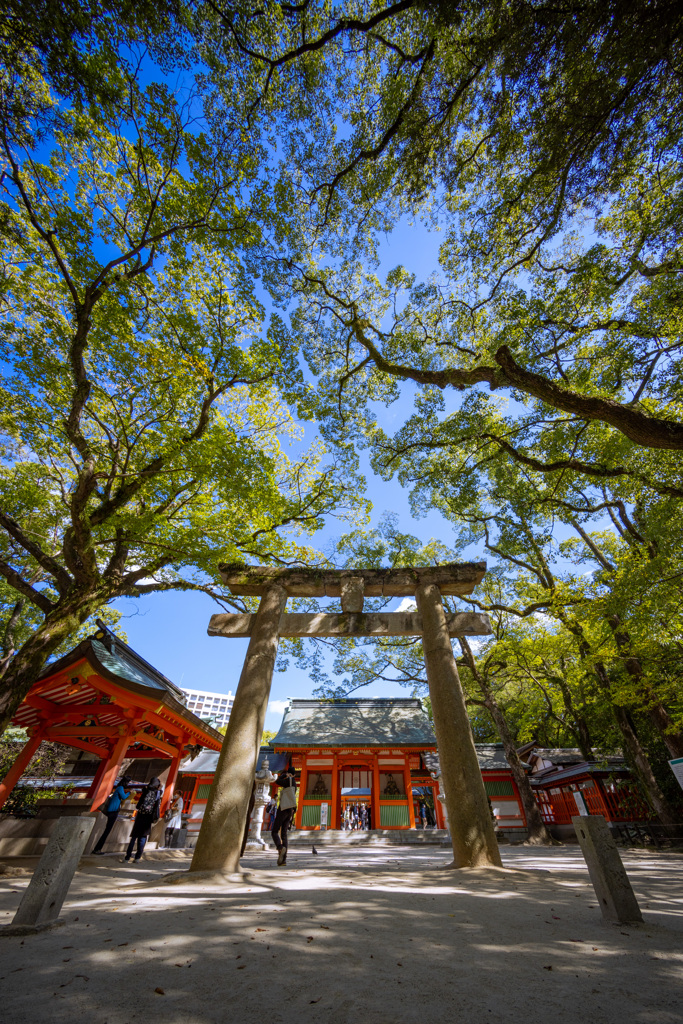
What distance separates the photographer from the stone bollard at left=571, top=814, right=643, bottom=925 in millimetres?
2719

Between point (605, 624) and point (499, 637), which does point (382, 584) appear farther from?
point (605, 624)

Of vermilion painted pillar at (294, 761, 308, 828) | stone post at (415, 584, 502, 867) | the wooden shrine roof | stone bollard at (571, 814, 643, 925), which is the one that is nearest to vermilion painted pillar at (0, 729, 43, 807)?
the wooden shrine roof

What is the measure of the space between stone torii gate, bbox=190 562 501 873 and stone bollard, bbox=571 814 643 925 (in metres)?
1.97

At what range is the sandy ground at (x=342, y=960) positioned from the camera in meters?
1.59

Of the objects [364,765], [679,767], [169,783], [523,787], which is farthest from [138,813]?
[523,787]

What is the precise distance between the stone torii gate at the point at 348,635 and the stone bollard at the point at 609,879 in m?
1.97

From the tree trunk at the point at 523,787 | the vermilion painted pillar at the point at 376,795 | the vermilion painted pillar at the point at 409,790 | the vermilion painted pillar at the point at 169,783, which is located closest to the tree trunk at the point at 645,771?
the tree trunk at the point at 523,787

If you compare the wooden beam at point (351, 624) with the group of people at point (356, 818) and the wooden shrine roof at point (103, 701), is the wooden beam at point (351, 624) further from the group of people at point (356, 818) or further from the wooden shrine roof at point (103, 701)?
the group of people at point (356, 818)

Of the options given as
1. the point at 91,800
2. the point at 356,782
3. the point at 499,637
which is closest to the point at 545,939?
the point at 91,800

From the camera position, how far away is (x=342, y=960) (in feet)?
6.82

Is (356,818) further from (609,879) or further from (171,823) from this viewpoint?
(609,879)

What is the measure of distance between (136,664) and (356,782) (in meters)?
13.3

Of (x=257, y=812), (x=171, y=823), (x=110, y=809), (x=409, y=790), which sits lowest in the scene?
(x=110, y=809)

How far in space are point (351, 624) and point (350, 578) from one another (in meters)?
0.75
